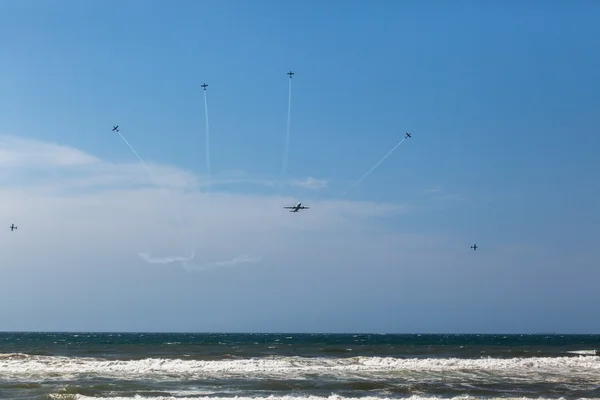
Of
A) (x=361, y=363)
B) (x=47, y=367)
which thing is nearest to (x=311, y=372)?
(x=361, y=363)

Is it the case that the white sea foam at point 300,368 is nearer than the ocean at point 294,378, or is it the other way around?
the ocean at point 294,378

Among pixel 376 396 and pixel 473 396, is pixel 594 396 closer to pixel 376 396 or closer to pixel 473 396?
pixel 473 396

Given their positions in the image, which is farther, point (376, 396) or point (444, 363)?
point (444, 363)

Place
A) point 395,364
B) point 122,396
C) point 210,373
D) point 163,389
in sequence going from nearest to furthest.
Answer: point 122,396
point 163,389
point 210,373
point 395,364

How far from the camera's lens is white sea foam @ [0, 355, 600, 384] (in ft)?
130

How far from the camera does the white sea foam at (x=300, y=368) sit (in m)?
39.7

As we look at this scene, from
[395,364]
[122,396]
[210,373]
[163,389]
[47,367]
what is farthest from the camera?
[395,364]

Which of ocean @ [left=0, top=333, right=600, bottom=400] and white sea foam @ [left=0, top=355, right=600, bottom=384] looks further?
white sea foam @ [left=0, top=355, right=600, bottom=384]

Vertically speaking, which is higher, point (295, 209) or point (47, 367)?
point (295, 209)

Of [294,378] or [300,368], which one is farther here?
[300,368]

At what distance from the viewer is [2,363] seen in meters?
45.8

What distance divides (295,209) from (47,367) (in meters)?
19.8

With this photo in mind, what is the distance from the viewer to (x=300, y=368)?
4459cm

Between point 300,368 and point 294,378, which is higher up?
point 300,368
